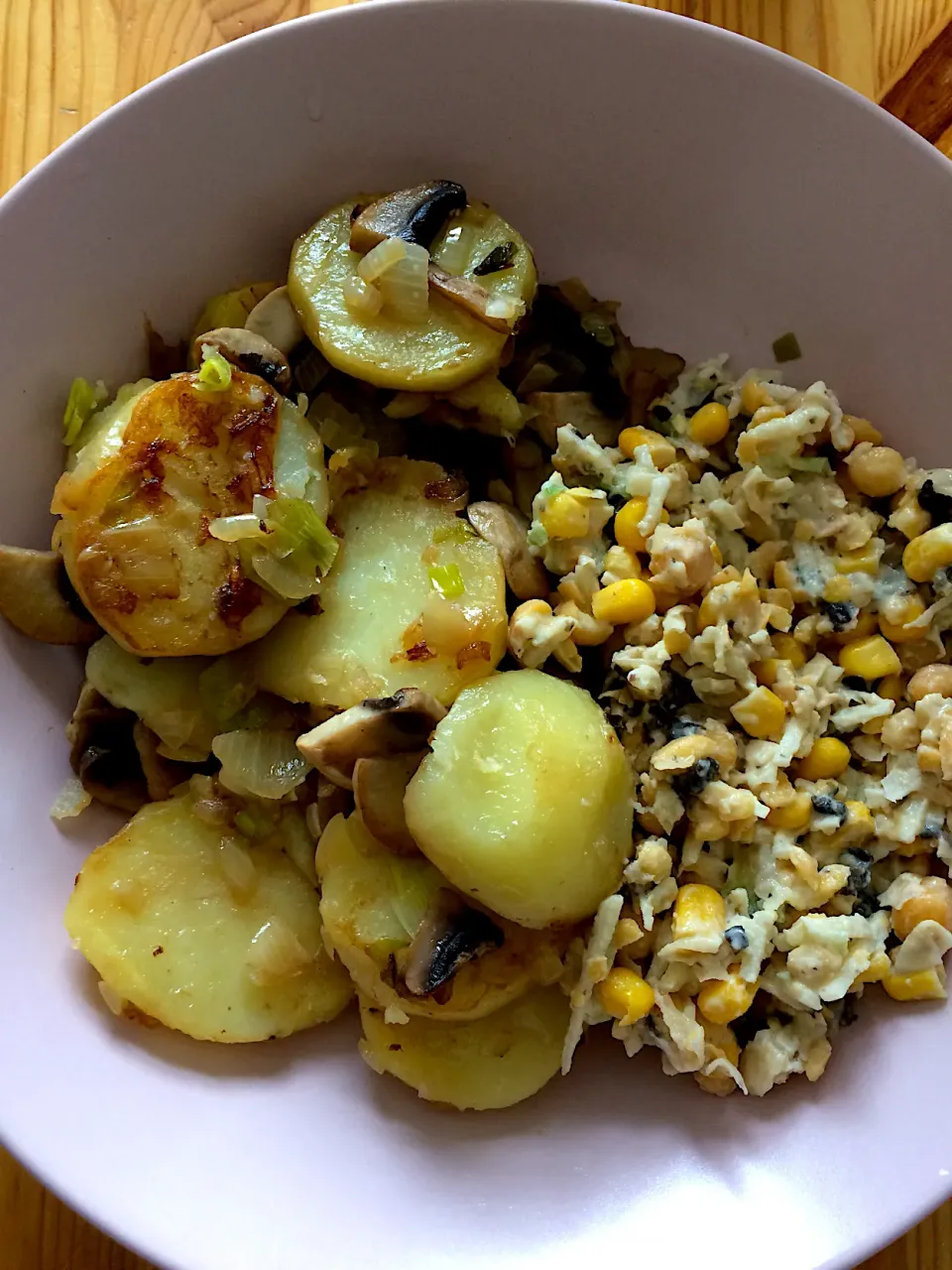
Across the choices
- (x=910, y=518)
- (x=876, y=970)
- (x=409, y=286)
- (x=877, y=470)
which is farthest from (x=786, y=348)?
(x=876, y=970)

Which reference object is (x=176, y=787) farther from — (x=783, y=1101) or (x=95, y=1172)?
(x=783, y=1101)

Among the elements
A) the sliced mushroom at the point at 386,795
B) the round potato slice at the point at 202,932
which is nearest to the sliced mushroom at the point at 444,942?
the sliced mushroom at the point at 386,795

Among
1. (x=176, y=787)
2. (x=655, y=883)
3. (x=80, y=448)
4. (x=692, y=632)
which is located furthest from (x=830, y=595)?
(x=80, y=448)

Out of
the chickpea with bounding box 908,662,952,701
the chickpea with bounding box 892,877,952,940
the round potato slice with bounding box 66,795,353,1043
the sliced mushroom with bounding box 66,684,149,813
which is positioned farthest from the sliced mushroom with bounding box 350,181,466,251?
the chickpea with bounding box 892,877,952,940

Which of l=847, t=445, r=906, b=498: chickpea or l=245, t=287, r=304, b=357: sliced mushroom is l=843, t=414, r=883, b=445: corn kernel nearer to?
l=847, t=445, r=906, b=498: chickpea

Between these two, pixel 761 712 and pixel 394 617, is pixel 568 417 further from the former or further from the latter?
pixel 761 712

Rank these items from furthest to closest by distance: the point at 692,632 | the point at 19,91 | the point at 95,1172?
the point at 19,91 → the point at 692,632 → the point at 95,1172
